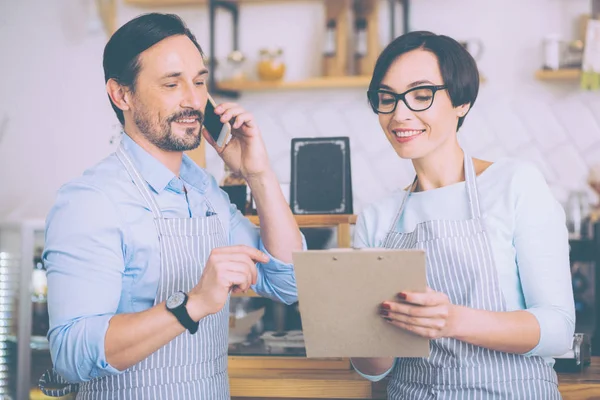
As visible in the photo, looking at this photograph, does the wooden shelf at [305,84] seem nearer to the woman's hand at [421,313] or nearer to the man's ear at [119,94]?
the man's ear at [119,94]

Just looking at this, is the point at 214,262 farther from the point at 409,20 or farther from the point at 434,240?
the point at 409,20

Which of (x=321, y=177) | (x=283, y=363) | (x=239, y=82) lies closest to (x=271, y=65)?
(x=239, y=82)

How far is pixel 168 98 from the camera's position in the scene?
168 centimetres

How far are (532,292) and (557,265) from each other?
0.09 m

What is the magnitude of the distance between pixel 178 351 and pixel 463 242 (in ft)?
2.38

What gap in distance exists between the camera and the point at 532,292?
1.62m

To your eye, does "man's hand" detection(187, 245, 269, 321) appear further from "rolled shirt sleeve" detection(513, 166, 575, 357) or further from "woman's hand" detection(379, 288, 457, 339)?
"rolled shirt sleeve" detection(513, 166, 575, 357)

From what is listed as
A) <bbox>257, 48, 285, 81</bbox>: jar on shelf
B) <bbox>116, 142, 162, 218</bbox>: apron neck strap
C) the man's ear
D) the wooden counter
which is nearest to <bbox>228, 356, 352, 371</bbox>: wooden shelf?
the wooden counter

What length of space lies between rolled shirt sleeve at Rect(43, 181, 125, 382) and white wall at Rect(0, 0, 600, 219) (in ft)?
7.99

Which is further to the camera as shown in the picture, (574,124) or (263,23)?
(263,23)

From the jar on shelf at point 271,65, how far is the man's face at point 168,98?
2.07m

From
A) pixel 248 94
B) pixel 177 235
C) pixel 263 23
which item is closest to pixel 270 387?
pixel 177 235

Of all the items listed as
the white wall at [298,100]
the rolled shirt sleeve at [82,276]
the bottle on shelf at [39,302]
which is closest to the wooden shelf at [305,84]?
the white wall at [298,100]

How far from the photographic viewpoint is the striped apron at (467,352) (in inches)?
64.7
